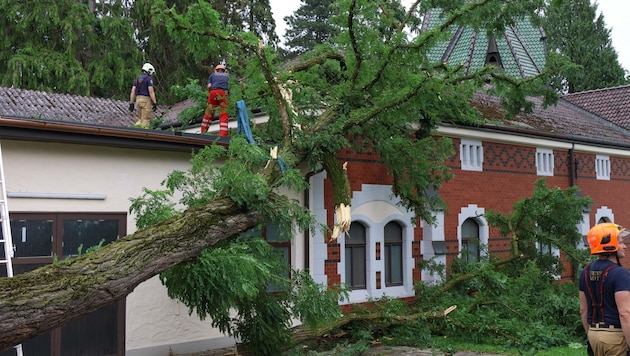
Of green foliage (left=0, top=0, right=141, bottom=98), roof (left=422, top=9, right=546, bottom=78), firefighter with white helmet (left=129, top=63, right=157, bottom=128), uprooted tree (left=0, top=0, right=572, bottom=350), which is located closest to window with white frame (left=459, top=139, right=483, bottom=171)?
uprooted tree (left=0, top=0, right=572, bottom=350)

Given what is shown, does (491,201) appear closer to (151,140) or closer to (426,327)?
(426,327)

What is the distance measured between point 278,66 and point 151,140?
7.83ft

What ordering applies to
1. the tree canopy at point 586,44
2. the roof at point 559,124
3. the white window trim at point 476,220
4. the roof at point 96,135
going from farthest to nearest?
1. the tree canopy at point 586,44
2. the roof at point 559,124
3. the white window trim at point 476,220
4. the roof at point 96,135

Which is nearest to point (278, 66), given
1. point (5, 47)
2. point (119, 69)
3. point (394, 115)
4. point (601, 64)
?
point (394, 115)

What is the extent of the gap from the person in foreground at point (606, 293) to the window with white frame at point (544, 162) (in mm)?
13590

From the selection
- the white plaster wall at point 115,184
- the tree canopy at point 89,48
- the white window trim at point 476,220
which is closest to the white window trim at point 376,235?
the white window trim at point 476,220

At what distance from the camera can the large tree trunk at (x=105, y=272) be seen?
5.80m

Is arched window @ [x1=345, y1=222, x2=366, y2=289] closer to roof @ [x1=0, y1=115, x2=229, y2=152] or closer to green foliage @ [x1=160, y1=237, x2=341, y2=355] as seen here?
roof @ [x1=0, y1=115, x2=229, y2=152]

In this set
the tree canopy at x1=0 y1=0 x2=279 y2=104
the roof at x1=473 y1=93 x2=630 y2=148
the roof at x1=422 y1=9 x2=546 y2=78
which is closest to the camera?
the roof at x1=473 y1=93 x2=630 y2=148

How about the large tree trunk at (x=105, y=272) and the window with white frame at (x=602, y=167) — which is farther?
the window with white frame at (x=602, y=167)

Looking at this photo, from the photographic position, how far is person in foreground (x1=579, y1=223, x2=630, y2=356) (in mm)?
5445

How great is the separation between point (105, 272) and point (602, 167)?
18394 millimetres

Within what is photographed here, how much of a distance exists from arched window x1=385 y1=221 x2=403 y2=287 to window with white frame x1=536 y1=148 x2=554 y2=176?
6029 mm

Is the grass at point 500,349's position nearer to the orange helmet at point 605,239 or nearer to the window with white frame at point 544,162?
the orange helmet at point 605,239
